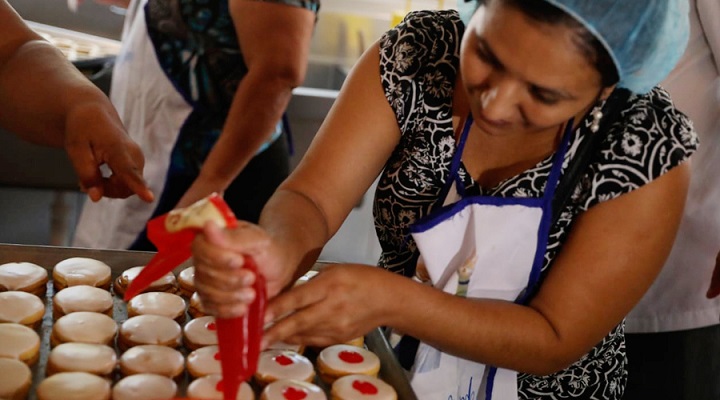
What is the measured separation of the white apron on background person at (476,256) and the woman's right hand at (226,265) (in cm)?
43

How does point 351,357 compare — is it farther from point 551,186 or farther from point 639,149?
point 639,149

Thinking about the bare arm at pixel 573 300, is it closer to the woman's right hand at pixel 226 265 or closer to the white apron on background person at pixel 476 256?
the white apron on background person at pixel 476 256

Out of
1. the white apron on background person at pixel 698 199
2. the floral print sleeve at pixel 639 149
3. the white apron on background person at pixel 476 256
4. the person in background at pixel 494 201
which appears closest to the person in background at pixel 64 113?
the person in background at pixel 494 201

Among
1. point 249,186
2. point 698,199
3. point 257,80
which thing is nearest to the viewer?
point 698,199

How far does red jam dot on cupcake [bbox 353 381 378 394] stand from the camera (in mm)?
1354

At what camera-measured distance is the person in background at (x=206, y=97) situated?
212cm

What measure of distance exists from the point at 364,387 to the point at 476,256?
309 millimetres

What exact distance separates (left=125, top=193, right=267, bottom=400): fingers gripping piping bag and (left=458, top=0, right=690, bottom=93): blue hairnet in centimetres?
57

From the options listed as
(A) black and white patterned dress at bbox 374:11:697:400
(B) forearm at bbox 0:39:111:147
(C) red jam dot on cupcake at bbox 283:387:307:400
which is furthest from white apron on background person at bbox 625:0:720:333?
(B) forearm at bbox 0:39:111:147

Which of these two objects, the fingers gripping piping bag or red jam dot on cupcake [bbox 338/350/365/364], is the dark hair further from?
red jam dot on cupcake [bbox 338/350/365/364]


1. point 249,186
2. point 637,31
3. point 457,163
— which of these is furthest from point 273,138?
point 637,31

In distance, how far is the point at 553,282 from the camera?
4.49ft

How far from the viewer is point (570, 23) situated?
116cm

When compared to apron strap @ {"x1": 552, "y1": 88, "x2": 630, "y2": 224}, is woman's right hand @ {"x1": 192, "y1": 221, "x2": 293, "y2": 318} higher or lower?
lower
